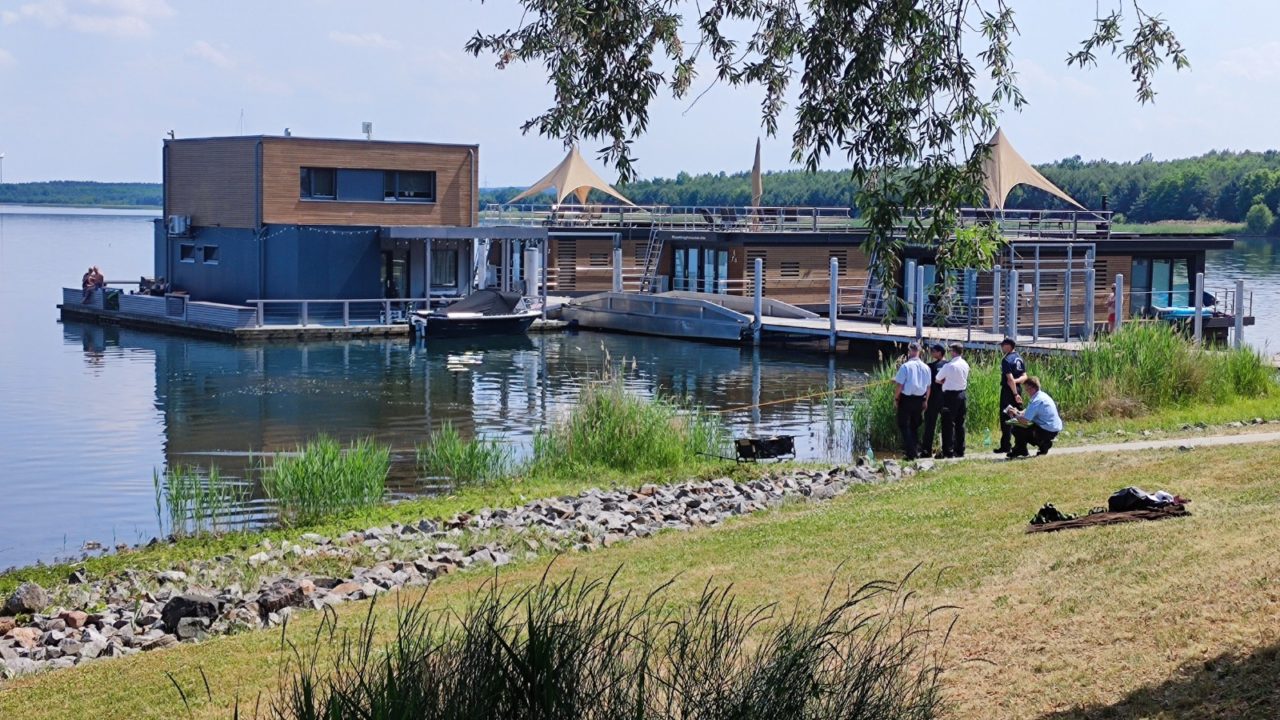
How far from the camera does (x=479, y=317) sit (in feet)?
154

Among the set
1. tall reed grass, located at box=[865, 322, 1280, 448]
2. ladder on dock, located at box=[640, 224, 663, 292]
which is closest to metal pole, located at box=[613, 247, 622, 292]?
ladder on dock, located at box=[640, 224, 663, 292]

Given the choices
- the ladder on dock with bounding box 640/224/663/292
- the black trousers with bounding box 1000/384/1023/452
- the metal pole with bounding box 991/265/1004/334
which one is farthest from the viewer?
the ladder on dock with bounding box 640/224/663/292

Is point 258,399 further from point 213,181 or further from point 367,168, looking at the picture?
point 213,181

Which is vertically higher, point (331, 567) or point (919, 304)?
point (919, 304)

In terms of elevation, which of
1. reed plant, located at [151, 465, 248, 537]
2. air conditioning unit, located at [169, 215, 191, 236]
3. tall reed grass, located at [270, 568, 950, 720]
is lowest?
reed plant, located at [151, 465, 248, 537]

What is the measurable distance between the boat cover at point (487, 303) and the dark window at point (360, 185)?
5652mm

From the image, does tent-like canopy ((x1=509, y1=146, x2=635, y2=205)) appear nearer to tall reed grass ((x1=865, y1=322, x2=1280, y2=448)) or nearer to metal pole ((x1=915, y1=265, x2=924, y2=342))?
metal pole ((x1=915, y1=265, x2=924, y2=342))

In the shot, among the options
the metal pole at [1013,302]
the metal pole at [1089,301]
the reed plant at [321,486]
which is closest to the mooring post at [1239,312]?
the metal pole at [1089,301]

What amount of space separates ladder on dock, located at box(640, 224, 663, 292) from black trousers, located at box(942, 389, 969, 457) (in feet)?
117

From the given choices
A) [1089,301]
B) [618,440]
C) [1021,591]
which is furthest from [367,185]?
[1021,591]

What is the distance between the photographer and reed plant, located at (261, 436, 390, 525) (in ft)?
58.2

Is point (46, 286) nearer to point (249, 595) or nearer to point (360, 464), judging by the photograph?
point (360, 464)

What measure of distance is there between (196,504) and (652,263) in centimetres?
3945

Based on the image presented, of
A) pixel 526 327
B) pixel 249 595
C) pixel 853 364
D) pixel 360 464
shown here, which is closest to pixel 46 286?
pixel 526 327
